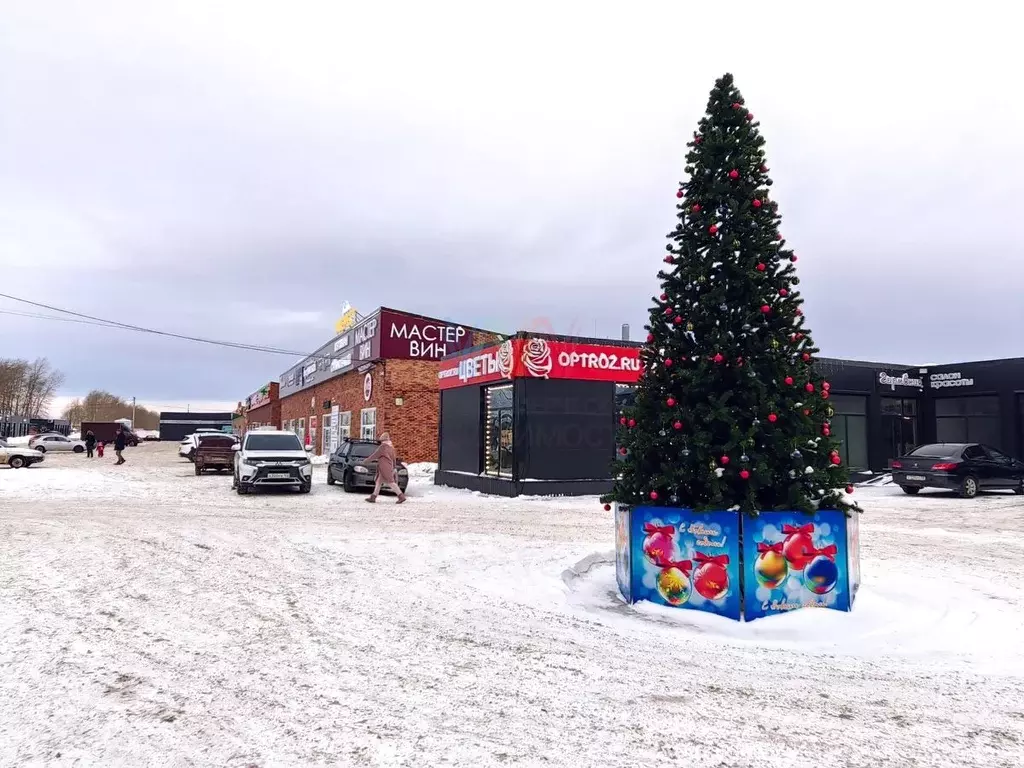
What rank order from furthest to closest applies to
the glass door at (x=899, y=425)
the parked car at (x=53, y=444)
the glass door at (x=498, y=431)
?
1. the parked car at (x=53, y=444)
2. the glass door at (x=899, y=425)
3. the glass door at (x=498, y=431)

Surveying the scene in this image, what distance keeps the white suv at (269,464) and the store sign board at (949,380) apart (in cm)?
2469

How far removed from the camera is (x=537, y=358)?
60.6 ft

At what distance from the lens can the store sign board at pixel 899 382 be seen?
2680cm

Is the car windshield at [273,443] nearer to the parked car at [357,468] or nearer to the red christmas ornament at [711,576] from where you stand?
the parked car at [357,468]

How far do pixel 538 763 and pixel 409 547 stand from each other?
6495 millimetres

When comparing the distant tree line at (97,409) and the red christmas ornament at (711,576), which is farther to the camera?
the distant tree line at (97,409)

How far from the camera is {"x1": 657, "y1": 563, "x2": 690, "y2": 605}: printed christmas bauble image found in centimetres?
605

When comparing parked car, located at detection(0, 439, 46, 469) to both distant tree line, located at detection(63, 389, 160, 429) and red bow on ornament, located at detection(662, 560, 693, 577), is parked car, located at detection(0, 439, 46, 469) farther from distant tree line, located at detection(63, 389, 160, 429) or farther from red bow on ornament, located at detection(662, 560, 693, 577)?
distant tree line, located at detection(63, 389, 160, 429)

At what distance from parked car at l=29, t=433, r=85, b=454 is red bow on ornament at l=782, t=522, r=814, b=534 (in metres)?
57.1

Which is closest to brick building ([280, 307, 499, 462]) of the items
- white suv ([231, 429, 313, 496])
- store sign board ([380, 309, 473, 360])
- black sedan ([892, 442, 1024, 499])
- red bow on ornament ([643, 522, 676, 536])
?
store sign board ([380, 309, 473, 360])

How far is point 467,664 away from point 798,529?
316 centimetres

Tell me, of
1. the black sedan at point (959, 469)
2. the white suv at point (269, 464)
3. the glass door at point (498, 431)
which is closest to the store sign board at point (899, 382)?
the black sedan at point (959, 469)

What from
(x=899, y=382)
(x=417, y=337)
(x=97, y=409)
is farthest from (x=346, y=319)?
(x=97, y=409)

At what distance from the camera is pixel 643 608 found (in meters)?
6.18
